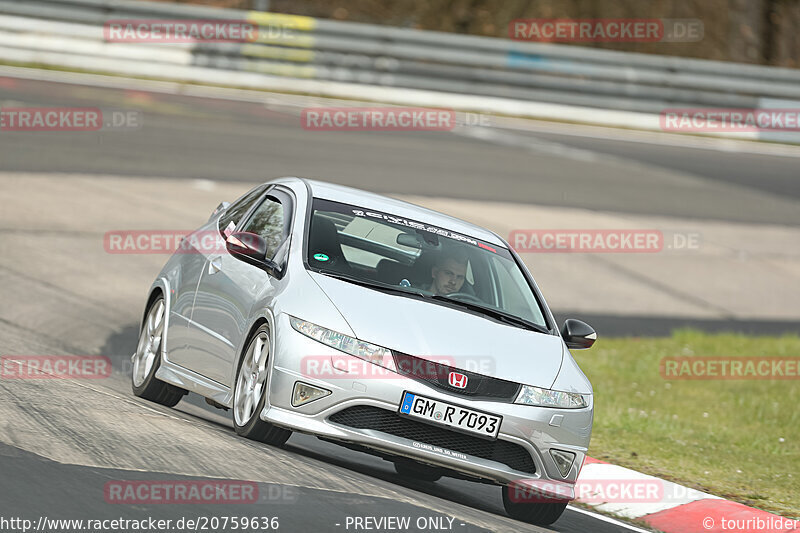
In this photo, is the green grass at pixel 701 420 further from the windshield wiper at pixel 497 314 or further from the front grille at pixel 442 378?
the front grille at pixel 442 378

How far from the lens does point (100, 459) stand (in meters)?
6.43

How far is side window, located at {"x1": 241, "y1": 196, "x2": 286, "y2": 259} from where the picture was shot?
328 inches

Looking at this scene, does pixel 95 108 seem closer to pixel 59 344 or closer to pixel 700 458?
pixel 59 344

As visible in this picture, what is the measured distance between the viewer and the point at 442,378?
707 centimetres
